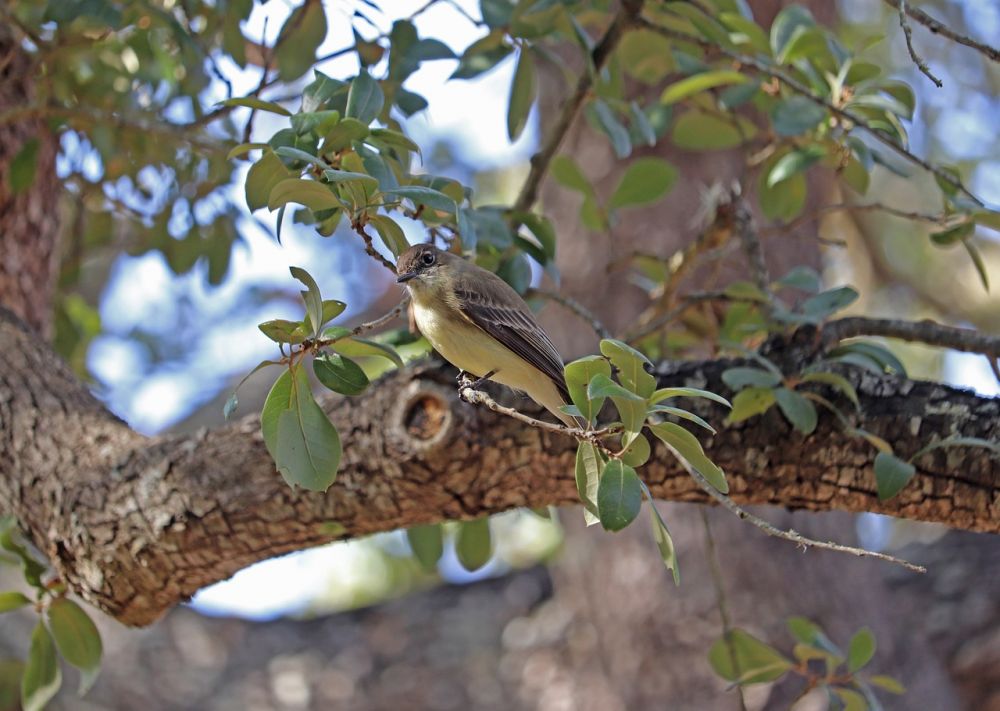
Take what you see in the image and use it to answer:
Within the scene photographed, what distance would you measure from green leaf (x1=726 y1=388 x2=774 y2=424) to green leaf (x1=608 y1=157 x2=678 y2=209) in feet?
3.20

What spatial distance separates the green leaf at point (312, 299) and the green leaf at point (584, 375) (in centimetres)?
50

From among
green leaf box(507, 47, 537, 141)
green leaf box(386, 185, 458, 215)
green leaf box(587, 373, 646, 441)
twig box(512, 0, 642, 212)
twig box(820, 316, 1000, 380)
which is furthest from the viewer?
twig box(512, 0, 642, 212)

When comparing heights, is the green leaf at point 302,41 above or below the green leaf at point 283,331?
above

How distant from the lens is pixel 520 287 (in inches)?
123

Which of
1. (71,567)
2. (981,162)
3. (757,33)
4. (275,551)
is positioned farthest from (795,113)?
(981,162)

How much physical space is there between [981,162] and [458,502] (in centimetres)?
577

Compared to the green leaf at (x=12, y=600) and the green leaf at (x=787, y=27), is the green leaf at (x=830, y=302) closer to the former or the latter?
the green leaf at (x=787, y=27)

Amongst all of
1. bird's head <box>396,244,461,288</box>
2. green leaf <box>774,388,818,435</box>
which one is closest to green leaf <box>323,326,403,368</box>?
Answer: bird's head <box>396,244,461,288</box>

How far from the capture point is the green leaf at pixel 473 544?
11.5 ft

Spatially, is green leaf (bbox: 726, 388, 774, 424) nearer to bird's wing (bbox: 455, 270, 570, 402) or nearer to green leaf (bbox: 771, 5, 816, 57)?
bird's wing (bbox: 455, 270, 570, 402)

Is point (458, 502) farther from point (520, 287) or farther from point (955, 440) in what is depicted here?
point (955, 440)

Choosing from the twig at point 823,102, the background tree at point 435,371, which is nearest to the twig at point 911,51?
the background tree at point 435,371

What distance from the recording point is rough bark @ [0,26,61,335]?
4035 mm

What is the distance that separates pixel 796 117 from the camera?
9.80 ft
